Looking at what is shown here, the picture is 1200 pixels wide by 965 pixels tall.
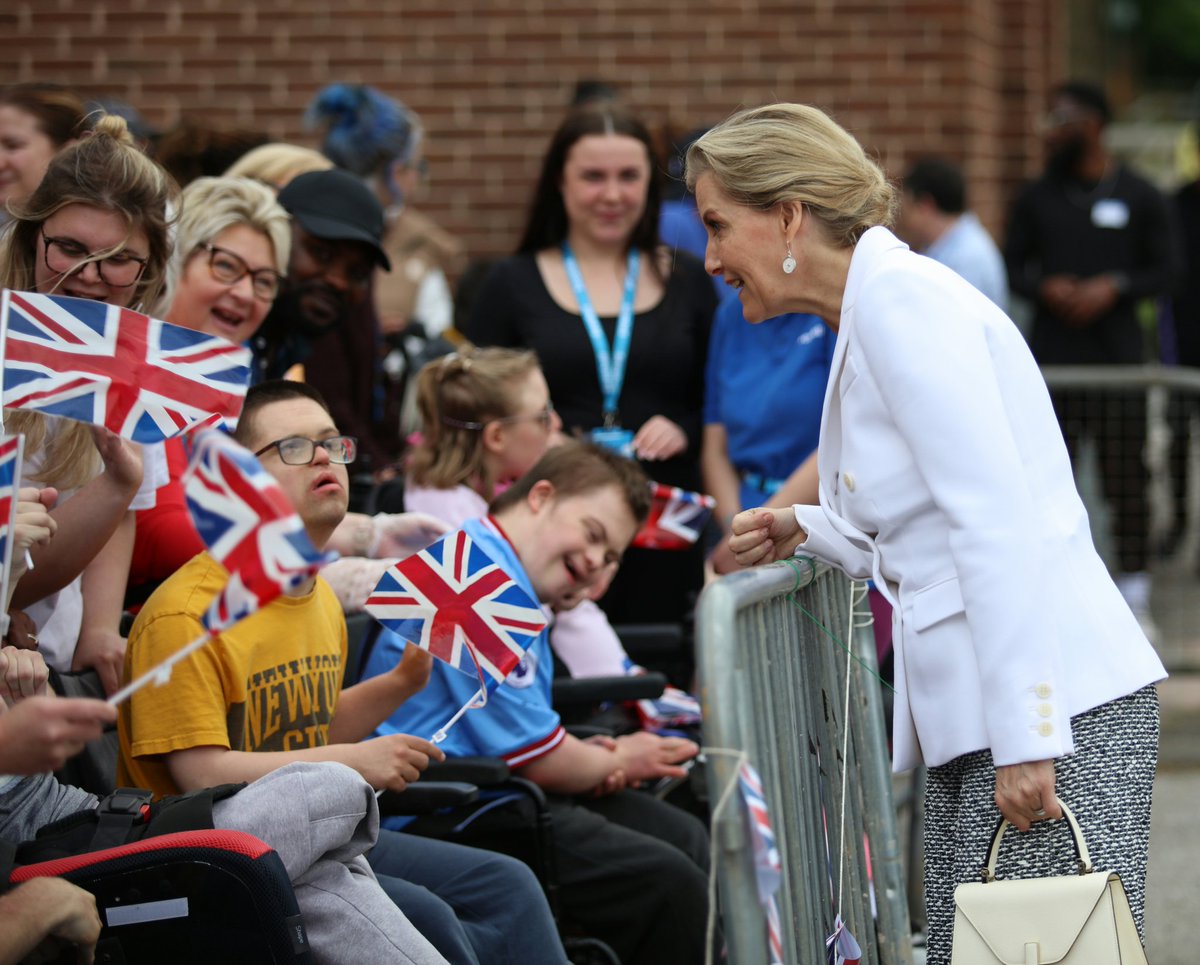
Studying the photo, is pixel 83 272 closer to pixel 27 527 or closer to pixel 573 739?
pixel 27 527

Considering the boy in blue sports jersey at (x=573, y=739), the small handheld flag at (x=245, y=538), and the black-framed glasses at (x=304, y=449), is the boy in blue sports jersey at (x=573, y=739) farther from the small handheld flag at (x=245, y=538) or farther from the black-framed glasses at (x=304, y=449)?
the small handheld flag at (x=245, y=538)

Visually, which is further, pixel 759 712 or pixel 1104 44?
pixel 1104 44

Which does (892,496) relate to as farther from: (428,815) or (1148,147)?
(1148,147)

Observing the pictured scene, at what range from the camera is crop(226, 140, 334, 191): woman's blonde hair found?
5.22 meters

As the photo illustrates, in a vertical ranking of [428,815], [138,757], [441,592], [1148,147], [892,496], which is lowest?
[428,815]

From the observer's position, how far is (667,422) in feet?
17.9

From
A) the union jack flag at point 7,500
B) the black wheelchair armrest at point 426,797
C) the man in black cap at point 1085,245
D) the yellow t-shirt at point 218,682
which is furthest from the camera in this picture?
the man in black cap at point 1085,245

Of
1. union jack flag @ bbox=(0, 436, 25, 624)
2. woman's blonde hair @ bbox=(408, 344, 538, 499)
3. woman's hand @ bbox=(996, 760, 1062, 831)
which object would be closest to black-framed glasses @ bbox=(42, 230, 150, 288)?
union jack flag @ bbox=(0, 436, 25, 624)

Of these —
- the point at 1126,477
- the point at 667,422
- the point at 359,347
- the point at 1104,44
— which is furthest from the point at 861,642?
the point at 1104,44

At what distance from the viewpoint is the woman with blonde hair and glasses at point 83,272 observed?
11.1ft

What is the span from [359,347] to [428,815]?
213cm

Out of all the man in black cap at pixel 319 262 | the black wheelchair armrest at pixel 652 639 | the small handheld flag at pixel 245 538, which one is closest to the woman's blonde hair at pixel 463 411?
the man in black cap at pixel 319 262

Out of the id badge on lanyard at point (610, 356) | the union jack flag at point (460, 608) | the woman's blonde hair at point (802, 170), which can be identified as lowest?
the union jack flag at point (460, 608)

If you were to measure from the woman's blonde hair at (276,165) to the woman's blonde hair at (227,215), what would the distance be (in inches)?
27.5
